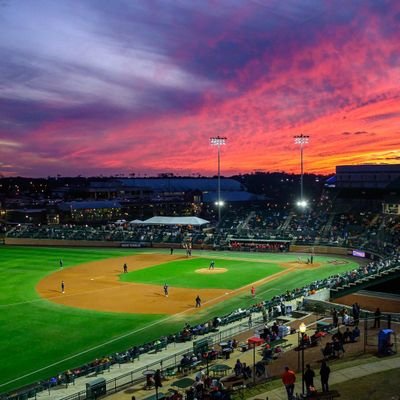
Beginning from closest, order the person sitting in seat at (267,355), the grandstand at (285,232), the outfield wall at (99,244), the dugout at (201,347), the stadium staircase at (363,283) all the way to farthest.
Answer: the person sitting in seat at (267,355)
the dugout at (201,347)
the stadium staircase at (363,283)
the grandstand at (285,232)
the outfield wall at (99,244)

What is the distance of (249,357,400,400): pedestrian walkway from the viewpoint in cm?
1488

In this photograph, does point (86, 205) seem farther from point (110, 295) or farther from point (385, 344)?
point (385, 344)

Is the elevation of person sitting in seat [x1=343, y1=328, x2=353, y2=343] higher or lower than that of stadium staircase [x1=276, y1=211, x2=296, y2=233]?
lower

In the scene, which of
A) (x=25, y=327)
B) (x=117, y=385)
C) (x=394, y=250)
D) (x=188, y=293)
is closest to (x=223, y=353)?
(x=117, y=385)

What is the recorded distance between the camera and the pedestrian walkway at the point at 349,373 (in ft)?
48.8

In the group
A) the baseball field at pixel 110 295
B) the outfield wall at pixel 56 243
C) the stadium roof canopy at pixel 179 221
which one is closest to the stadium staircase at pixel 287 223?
the baseball field at pixel 110 295

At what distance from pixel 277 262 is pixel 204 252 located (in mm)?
12069

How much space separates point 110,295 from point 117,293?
79cm

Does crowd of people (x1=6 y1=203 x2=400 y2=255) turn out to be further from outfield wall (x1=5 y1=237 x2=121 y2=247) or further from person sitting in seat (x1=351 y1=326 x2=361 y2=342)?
person sitting in seat (x1=351 y1=326 x2=361 y2=342)

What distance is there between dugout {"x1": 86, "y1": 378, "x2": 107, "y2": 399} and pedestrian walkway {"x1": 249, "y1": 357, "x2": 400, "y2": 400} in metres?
5.97

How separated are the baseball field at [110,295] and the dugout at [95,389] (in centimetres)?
549

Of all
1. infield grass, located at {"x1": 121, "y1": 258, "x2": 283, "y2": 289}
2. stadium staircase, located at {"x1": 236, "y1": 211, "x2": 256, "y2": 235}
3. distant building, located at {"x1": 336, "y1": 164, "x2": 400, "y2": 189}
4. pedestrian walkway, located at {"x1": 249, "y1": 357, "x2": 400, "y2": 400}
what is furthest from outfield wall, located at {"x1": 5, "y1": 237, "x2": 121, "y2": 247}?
pedestrian walkway, located at {"x1": 249, "y1": 357, "x2": 400, "y2": 400}

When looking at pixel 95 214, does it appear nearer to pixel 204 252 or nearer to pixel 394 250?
pixel 204 252

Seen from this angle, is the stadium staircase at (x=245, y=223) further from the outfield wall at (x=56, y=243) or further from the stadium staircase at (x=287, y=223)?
the outfield wall at (x=56, y=243)
